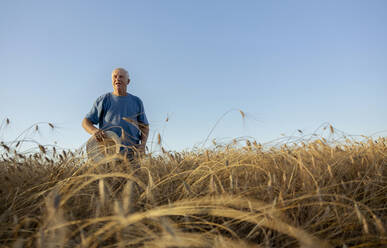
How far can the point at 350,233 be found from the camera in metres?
1.19

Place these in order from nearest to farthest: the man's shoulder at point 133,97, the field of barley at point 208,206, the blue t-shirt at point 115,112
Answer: the field of barley at point 208,206 < the blue t-shirt at point 115,112 < the man's shoulder at point 133,97

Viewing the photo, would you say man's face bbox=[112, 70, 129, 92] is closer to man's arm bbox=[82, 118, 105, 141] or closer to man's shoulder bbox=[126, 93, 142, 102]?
man's shoulder bbox=[126, 93, 142, 102]

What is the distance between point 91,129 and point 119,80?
0.80m

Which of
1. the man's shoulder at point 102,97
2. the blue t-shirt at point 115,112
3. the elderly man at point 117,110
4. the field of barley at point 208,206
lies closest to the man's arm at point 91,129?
the elderly man at point 117,110

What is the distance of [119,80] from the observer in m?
3.60

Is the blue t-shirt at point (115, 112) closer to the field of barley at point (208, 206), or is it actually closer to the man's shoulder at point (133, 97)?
the man's shoulder at point (133, 97)

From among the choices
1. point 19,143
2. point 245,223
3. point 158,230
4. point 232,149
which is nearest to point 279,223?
point 245,223

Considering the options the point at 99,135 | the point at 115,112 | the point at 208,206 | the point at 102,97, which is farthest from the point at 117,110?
the point at 208,206

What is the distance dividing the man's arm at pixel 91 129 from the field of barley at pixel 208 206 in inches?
18.5

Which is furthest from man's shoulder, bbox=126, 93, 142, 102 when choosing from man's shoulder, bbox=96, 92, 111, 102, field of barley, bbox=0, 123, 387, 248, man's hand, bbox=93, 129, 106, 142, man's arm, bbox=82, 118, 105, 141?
field of barley, bbox=0, 123, 387, 248

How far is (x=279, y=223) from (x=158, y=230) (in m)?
0.55

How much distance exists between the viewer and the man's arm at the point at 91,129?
287 centimetres

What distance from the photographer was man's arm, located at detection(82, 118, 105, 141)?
2871 millimetres

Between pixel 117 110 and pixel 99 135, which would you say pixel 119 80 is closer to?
pixel 117 110
